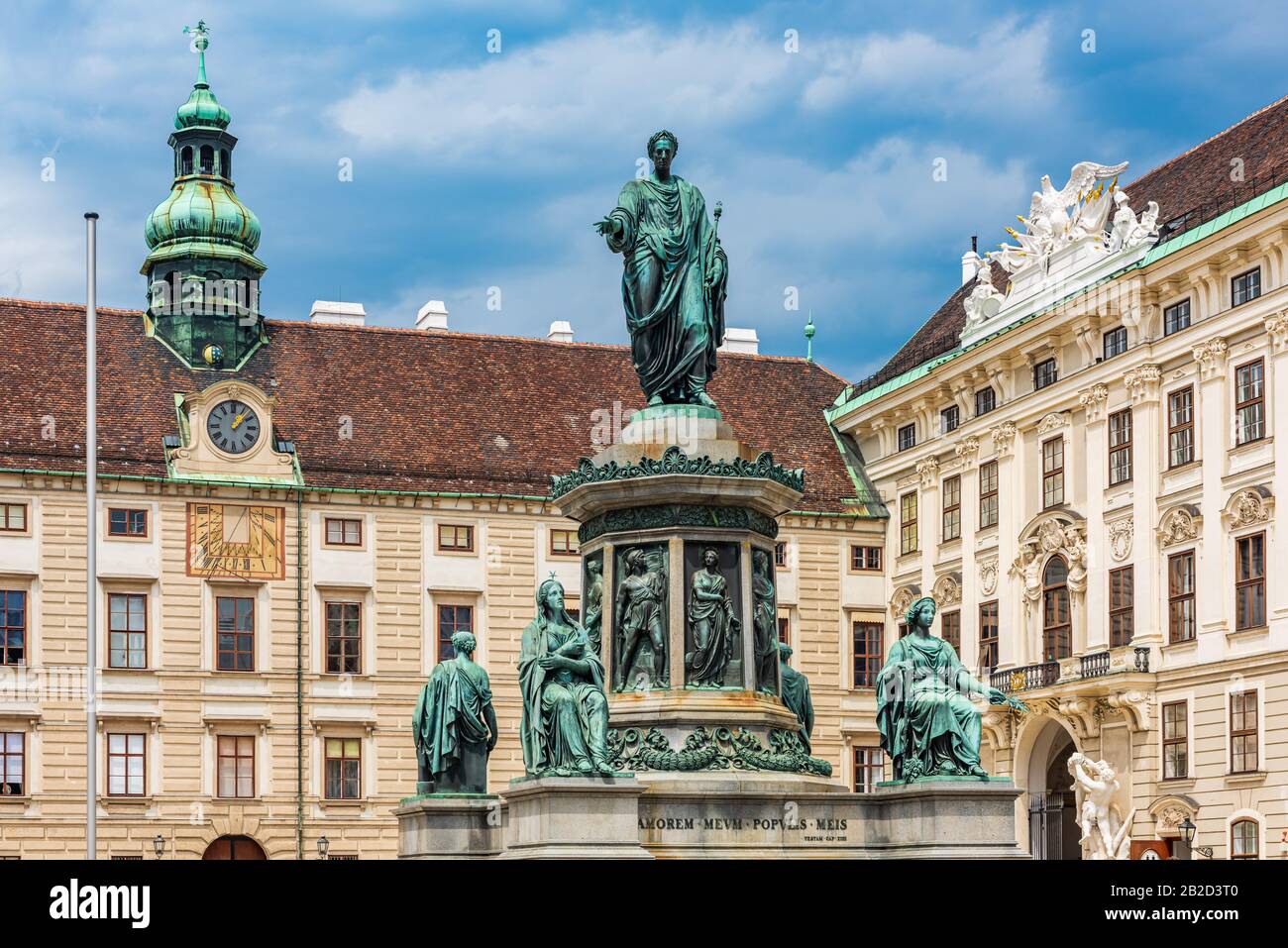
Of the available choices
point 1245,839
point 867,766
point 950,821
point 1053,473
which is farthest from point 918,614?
point 867,766

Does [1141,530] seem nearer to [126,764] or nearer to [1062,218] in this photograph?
[1062,218]

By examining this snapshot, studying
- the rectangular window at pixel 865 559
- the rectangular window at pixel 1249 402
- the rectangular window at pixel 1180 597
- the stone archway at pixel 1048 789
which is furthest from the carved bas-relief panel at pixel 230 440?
the rectangular window at pixel 1249 402

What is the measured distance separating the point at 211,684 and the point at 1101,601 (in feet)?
67.8

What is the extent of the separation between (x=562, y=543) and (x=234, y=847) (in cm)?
1071

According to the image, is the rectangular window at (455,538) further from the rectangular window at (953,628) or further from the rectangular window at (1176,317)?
the rectangular window at (1176,317)

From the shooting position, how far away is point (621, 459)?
843 inches

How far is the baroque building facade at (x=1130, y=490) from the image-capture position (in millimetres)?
45250

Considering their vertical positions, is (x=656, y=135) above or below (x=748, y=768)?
above

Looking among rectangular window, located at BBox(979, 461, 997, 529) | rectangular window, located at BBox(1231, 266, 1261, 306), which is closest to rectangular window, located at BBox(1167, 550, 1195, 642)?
rectangular window, located at BBox(1231, 266, 1261, 306)

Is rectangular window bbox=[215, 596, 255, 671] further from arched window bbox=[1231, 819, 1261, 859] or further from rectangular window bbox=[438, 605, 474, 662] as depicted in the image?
arched window bbox=[1231, 819, 1261, 859]

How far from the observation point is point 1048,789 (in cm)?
5338

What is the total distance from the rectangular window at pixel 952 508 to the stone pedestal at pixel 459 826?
3605 cm
